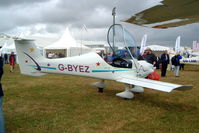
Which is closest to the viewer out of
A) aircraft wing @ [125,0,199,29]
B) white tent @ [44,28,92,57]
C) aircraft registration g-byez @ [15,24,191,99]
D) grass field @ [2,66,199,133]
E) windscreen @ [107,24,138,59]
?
aircraft wing @ [125,0,199,29]

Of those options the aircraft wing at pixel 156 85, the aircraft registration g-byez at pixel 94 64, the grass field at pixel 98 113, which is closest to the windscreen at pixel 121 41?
the aircraft registration g-byez at pixel 94 64

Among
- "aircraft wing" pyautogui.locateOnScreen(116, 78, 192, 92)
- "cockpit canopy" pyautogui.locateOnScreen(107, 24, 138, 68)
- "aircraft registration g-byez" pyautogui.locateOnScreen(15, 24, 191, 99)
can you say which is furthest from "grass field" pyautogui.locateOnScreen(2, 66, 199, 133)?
"cockpit canopy" pyautogui.locateOnScreen(107, 24, 138, 68)

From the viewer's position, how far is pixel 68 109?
4930 mm

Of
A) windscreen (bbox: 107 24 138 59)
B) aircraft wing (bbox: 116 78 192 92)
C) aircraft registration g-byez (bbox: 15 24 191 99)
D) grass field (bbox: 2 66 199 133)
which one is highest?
windscreen (bbox: 107 24 138 59)

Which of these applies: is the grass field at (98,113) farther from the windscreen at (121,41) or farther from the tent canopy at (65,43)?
the tent canopy at (65,43)

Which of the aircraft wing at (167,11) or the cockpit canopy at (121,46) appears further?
the cockpit canopy at (121,46)

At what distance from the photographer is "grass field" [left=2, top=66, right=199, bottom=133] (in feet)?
12.4

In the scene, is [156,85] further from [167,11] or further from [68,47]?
[68,47]

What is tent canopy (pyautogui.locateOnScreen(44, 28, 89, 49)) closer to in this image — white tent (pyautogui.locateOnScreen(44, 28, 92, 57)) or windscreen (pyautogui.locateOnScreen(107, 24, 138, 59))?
white tent (pyautogui.locateOnScreen(44, 28, 92, 57))

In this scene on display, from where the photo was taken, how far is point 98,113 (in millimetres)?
4652

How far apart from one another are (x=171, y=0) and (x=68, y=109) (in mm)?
3801

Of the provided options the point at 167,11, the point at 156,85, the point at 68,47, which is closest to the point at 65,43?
the point at 68,47

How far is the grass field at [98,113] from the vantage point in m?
3.77

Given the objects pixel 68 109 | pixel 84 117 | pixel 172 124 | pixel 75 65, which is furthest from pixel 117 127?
pixel 75 65
